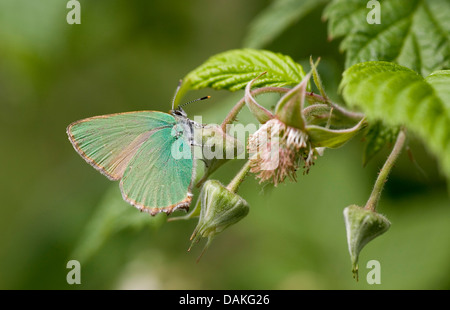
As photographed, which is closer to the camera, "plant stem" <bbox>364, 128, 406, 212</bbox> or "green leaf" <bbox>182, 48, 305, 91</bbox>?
"plant stem" <bbox>364, 128, 406, 212</bbox>

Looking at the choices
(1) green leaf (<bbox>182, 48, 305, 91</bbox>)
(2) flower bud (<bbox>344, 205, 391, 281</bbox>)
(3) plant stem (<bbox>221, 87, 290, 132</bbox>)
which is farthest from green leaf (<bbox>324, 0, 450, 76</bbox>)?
(2) flower bud (<bbox>344, 205, 391, 281</bbox>)

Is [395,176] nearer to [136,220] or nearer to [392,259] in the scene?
[392,259]

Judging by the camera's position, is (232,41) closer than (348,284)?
No

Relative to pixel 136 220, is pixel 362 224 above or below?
below

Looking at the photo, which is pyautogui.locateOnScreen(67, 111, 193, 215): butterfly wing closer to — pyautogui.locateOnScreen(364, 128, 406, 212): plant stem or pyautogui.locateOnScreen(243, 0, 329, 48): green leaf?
pyautogui.locateOnScreen(364, 128, 406, 212): plant stem

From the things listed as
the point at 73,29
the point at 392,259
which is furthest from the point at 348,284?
the point at 73,29

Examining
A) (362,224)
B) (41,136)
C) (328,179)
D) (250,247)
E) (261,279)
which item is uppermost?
(41,136)

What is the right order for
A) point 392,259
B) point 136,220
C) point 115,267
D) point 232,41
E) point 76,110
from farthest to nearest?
point 76,110, point 232,41, point 392,259, point 115,267, point 136,220
